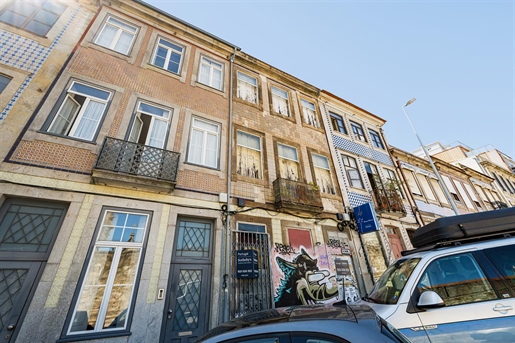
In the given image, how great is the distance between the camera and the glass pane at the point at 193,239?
6.14 meters

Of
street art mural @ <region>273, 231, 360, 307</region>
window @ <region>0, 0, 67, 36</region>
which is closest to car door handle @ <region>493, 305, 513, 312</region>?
street art mural @ <region>273, 231, 360, 307</region>

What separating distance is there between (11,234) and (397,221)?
1451 centimetres

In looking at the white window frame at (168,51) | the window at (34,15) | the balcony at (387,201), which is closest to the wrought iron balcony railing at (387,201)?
the balcony at (387,201)

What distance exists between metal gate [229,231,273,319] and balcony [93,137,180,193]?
9.11ft

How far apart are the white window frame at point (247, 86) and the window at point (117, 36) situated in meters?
4.77

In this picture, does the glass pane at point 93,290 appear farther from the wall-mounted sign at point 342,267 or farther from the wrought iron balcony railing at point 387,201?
the wrought iron balcony railing at point 387,201

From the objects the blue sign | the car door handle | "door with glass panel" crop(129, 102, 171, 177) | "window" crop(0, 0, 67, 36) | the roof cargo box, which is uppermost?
"window" crop(0, 0, 67, 36)

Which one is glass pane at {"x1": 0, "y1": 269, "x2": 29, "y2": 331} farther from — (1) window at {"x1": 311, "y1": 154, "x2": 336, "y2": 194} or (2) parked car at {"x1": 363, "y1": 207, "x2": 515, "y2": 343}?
(1) window at {"x1": 311, "y1": 154, "x2": 336, "y2": 194}

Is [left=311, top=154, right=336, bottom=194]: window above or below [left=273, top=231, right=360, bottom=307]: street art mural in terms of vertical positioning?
above

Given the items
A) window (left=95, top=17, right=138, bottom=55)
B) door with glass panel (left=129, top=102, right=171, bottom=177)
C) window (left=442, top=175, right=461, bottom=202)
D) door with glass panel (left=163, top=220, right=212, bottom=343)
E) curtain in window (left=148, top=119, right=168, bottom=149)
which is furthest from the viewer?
window (left=442, top=175, right=461, bottom=202)

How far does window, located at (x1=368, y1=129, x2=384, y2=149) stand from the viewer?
14688 mm

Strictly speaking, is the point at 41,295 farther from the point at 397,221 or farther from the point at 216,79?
the point at 397,221

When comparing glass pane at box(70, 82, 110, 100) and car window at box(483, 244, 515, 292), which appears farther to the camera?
glass pane at box(70, 82, 110, 100)

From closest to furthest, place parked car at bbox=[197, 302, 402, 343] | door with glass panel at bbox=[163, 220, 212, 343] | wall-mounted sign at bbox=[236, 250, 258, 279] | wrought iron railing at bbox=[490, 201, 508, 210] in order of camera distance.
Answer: parked car at bbox=[197, 302, 402, 343] < door with glass panel at bbox=[163, 220, 212, 343] < wall-mounted sign at bbox=[236, 250, 258, 279] < wrought iron railing at bbox=[490, 201, 508, 210]
